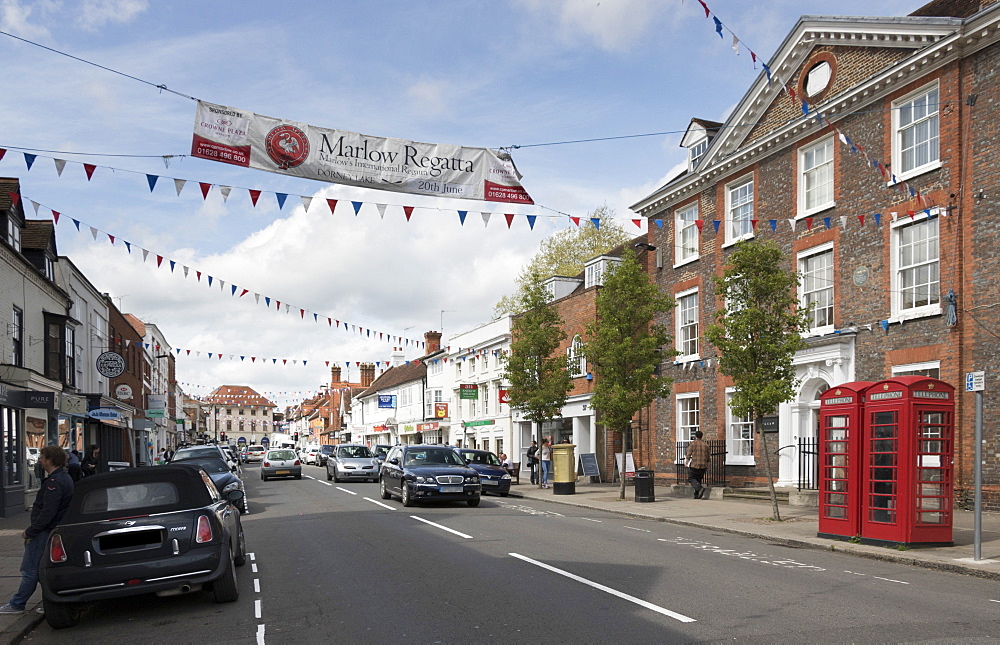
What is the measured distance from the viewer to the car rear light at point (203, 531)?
26.7 feet

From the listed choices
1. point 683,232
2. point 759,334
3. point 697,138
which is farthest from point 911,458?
point 697,138

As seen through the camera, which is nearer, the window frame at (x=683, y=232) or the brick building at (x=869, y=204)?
the brick building at (x=869, y=204)

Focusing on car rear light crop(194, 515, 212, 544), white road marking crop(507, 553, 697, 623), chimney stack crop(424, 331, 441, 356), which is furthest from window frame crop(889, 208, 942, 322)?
chimney stack crop(424, 331, 441, 356)

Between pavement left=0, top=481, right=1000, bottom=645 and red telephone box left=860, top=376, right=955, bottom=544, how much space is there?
1.17ft

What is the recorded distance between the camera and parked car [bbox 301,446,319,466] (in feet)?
222

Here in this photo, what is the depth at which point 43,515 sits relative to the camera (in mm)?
8398

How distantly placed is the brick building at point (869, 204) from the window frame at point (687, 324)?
0.13 m

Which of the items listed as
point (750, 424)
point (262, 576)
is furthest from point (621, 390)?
point (262, 576)

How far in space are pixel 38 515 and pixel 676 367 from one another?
73.4ft

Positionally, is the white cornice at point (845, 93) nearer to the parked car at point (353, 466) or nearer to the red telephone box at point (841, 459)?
the red telephone box at point (841, 459)

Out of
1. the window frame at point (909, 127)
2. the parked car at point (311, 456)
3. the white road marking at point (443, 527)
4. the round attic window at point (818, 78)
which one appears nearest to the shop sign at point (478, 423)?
the parked car at point (311, 456)

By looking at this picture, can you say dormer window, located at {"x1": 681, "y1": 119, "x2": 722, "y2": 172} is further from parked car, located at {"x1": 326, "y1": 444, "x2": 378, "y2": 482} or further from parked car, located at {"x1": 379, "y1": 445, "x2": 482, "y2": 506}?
parked car, located at {"x1": 326, "y1": 444, "x2": 378, "y2": 482}

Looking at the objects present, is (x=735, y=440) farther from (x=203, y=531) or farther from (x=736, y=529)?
(x=203, y=531)

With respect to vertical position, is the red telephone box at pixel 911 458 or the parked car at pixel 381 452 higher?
the red telephone box at pixel 911 458
